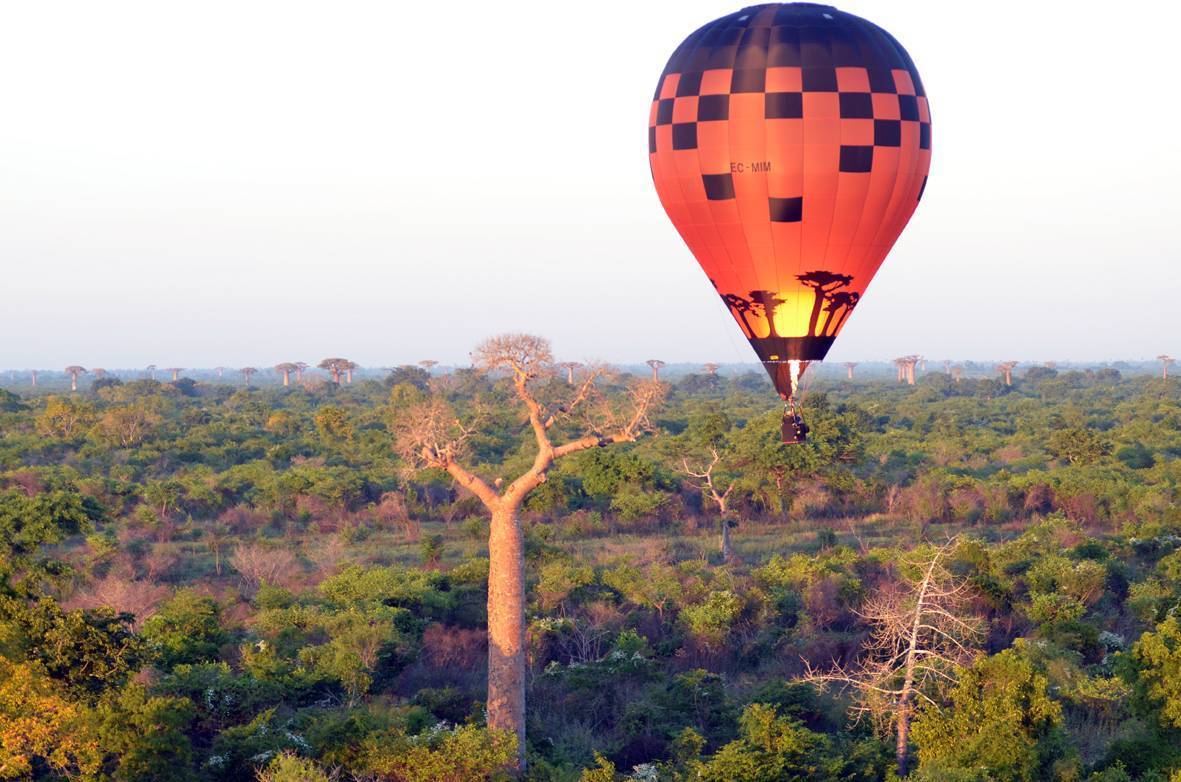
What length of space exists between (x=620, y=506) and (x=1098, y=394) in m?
67.2

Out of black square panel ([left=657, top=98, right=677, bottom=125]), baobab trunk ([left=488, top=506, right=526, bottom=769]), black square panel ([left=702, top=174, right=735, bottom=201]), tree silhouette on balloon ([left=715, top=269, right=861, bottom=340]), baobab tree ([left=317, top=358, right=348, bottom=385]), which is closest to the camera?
baobab trunk ([left=488, top=506, right=526, bottom=769])

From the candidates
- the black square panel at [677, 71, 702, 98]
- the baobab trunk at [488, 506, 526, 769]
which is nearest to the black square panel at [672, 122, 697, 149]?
the black square panel at [677, 71, 702, 98]

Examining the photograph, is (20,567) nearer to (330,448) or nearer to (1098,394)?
(330,448)

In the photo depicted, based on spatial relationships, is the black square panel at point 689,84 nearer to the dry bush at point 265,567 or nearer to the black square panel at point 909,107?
the black square panel at point 909,107

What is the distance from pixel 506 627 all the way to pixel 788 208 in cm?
599

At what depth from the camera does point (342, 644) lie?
14953 mm

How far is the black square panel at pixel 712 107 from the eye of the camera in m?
13.6

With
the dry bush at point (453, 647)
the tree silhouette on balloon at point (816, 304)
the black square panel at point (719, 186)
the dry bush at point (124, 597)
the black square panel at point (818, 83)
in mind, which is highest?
the black square panel at point (818, 83)

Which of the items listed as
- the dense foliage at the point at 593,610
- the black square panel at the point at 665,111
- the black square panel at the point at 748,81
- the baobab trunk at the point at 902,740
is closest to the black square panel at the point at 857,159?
the black square panel at the point at 748,81

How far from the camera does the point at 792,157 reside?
530 inches

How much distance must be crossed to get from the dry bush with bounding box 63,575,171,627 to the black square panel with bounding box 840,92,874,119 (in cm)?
1196

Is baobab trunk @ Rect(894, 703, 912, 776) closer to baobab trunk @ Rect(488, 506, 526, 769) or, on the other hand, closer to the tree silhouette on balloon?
baobab trunk @ Rect(488, 506, 526, 769)

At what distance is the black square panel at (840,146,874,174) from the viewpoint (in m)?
13.5

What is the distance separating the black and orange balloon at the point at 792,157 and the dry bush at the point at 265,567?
35.3ft
